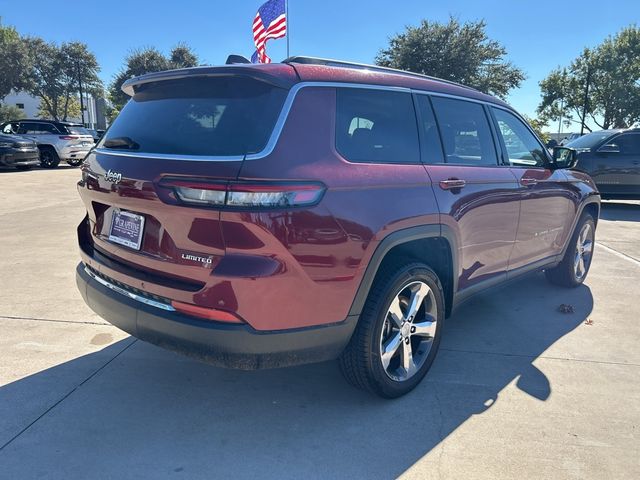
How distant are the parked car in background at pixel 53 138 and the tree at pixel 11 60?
22.3 metres

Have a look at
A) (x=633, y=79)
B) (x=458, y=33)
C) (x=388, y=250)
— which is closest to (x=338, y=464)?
(x=388, y=250)

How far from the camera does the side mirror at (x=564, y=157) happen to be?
4568 millimetres

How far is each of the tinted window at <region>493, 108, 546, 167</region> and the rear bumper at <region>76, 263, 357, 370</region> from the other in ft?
7.63

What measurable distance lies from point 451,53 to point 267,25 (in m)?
19.9

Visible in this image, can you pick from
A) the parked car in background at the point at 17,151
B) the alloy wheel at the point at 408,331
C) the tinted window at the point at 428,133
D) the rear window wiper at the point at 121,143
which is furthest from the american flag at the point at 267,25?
the alloy wheel at the point at 408,331

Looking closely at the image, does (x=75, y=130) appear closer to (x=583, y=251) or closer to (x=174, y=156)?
(x=583, y=251)

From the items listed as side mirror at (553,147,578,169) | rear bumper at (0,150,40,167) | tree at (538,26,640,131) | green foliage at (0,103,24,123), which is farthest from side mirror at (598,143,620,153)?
green foliage at (0,103,24,123)

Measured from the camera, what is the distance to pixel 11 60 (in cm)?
3725

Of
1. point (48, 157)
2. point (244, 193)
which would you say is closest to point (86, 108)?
point (48, 157)

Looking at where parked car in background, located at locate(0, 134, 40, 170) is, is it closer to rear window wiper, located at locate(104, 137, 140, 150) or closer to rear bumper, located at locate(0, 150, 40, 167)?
rear bumper, located at locate(0, 150, 40, 167)

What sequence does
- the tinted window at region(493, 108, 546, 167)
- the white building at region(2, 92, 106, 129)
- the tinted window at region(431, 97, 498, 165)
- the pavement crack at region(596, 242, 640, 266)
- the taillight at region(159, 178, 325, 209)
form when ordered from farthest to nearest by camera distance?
the white building at region(2, 92, 106, 129), the pavement crack at region(596, 242, 640, 266), the tinted window at region(493, 108, 546, 167), the tinted window at region(431, 97, 498, 165), the taillight at region(159, 178, 325, 209)

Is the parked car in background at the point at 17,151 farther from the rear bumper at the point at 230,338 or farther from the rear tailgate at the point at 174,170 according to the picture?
the rear bumper at the point at 230,338

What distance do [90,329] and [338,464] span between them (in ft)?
7.98

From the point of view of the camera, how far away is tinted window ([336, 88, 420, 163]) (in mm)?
2613
